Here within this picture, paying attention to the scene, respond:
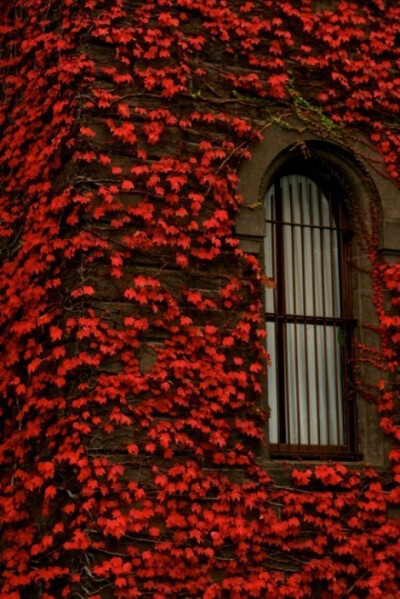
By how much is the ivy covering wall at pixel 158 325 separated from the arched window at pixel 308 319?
312mm

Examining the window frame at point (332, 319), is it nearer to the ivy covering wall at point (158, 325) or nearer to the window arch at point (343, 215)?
the window arch at point (343, 215)

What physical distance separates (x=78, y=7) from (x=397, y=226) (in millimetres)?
3684

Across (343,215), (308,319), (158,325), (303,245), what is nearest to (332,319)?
(308,319)

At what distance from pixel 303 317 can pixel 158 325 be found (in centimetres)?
162

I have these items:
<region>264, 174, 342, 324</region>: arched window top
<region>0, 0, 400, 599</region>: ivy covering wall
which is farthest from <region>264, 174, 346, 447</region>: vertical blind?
<region>0, 0, 400, 599</region>: ivy covering wall

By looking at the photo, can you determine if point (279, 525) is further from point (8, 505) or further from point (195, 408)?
point (8, 505)

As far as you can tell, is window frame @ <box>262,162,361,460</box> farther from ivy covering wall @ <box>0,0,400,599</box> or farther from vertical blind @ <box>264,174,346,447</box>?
ivy covering wall @ <box>0,0,400,599</box>

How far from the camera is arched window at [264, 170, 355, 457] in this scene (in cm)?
900

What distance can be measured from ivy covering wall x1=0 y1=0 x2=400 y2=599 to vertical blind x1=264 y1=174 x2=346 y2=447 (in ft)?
1.15

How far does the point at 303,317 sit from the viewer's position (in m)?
9.21

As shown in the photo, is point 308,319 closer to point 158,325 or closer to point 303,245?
point 303,245

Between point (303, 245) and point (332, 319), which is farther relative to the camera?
point (303, 245)

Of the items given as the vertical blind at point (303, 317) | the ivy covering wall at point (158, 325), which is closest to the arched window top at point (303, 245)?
the vertical blind at point (303, 317)

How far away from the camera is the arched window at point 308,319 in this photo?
9.00 m
